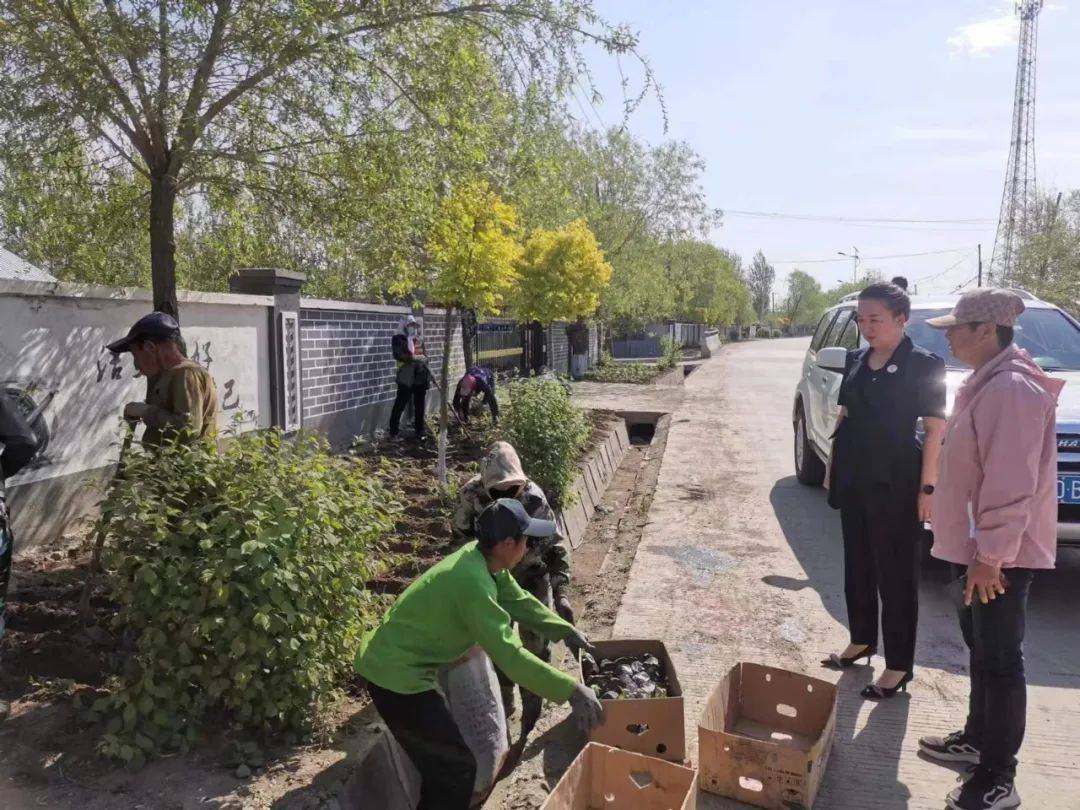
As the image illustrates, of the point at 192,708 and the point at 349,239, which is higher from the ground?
the point at 349,239

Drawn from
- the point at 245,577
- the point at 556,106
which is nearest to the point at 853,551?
the point at 245,577

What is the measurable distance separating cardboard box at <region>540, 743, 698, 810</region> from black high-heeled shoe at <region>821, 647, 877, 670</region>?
6.19ft

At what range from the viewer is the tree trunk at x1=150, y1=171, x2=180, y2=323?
217 inches

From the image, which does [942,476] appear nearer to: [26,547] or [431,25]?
[431,25]

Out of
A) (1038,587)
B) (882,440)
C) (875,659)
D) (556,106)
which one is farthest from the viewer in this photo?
(556,106)

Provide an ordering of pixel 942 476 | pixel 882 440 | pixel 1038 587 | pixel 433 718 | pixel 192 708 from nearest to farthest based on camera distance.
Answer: pixel 433 718 → pixel 192 708 → pixel 942 476 → pixel 882 440 → pixel 1038 587

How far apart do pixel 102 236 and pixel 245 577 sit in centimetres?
454

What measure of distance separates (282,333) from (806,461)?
579 cm

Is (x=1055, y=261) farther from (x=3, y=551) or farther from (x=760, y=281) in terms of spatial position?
(x=760, y=281)

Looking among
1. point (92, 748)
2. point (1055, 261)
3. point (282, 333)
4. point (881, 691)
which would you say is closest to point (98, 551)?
point (92, 748)

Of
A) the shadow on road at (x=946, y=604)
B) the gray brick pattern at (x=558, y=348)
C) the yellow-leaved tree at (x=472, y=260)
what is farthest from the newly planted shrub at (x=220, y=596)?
the gray brick pattern at (x=558, y=348)

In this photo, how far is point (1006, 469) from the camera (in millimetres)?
3066

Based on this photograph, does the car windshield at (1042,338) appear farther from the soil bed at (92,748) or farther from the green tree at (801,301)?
the green tree at (801,301)

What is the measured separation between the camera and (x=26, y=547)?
5340 mm
